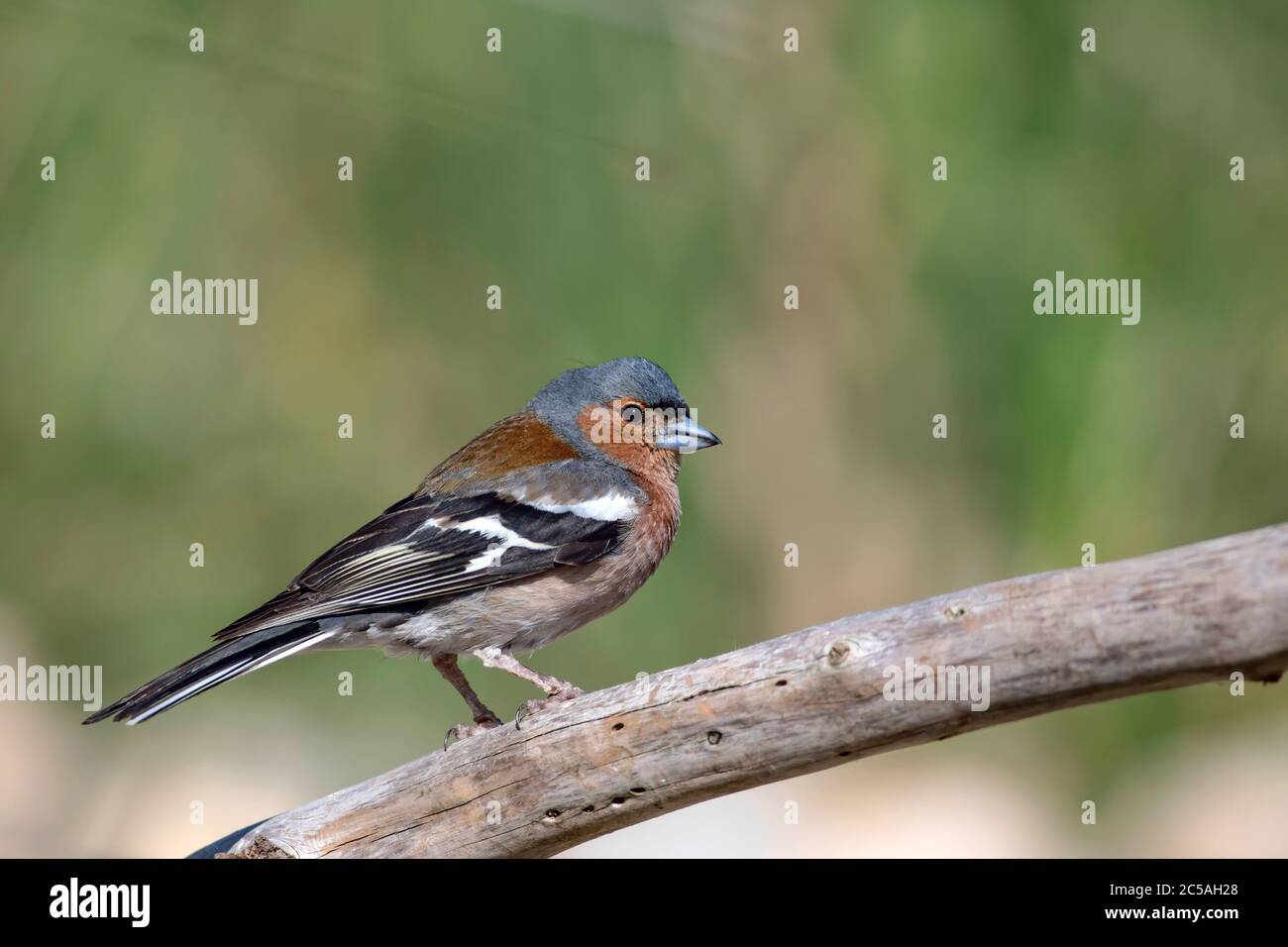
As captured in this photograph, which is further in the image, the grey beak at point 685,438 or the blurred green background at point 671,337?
the blurred green background at point 671,337

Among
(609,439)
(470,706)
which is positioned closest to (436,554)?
(470,706)

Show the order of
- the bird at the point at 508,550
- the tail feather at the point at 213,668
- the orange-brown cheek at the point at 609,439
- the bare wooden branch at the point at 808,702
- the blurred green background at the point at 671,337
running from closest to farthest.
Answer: the bare wooden branch at the point at 808,702 < the tail feather at the point at 213,668 < the bird at the point at 508,550 < the orange-brown cheek at the point at 609,439 < the blurred green background at the point at 671,337

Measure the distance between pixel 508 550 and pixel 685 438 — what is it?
1014 millimetres

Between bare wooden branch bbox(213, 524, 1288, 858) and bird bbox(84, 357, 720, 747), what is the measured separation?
0.39 m

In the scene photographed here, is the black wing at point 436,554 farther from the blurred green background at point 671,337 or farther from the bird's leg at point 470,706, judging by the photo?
the blurred green background at point 671,337

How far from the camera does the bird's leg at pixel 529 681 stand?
3617mm

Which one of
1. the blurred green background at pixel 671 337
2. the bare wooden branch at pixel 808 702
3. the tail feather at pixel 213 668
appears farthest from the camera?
the blurred green background at pixel 671 337

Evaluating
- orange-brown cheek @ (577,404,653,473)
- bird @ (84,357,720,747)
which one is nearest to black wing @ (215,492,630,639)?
bird @ (84,357,720,747)

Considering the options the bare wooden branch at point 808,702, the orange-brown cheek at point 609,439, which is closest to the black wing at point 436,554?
the orange-brown cheek at point 609,439

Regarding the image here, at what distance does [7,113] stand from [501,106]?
2.93 m

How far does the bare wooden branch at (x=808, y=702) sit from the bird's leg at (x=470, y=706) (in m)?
0.47

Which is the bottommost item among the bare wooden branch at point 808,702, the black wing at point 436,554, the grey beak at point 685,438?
the bare wooden branch at point 808,702

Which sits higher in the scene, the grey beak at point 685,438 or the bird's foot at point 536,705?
the grey beak at point 685,438

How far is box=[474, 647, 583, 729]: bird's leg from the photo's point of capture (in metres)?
3.62
